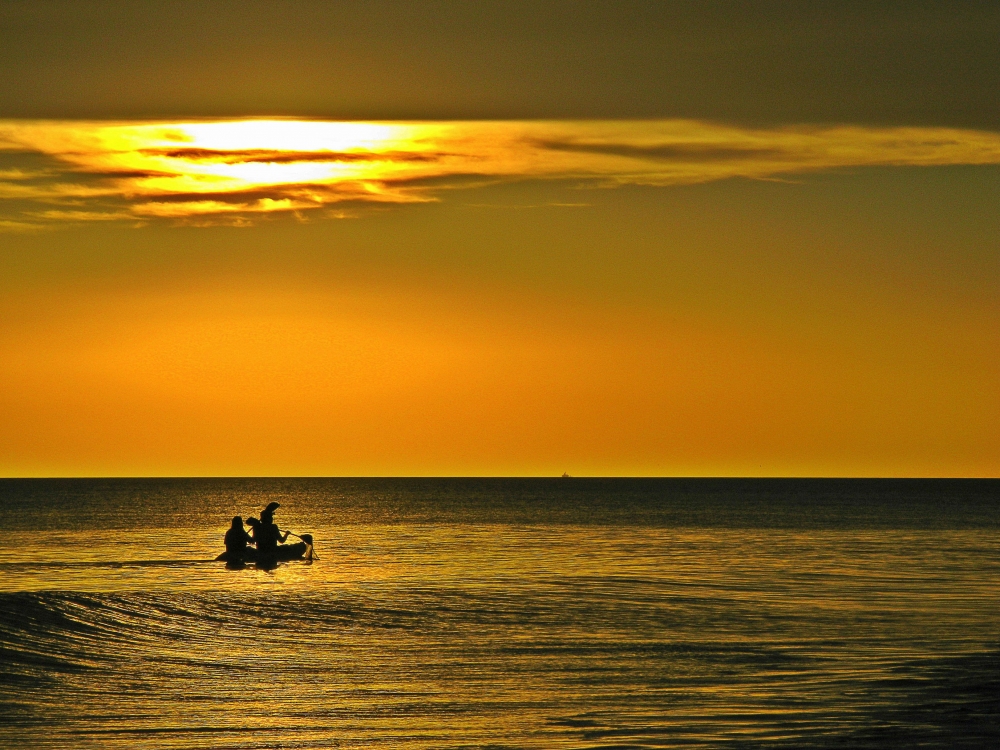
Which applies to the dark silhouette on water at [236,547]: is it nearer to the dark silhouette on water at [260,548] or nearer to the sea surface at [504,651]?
the dark silhouette on water at [260,548]

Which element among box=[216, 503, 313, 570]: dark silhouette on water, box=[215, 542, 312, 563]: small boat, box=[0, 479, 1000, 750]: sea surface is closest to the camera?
box=[0, 479, 1000, 750]: sea surface

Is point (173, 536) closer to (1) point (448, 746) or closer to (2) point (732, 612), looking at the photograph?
(2) point (732, 612)

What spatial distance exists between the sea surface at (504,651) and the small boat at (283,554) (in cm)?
56

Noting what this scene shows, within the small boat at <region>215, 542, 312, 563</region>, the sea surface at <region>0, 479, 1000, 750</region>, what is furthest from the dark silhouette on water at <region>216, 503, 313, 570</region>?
the sea surface at <region>0, 479, 1000, 750</region>

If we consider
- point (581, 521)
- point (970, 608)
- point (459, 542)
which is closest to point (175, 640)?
point (970, 608)

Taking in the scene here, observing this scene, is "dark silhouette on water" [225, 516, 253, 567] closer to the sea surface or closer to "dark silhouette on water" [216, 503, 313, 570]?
"dark silhouette on water" [216, 503, 313, 570]

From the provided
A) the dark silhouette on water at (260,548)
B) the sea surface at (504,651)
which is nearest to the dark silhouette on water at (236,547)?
the dark silhouette on water at (260,548)

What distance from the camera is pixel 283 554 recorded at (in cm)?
5269

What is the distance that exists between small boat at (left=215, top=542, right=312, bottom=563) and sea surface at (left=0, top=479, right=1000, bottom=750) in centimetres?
56

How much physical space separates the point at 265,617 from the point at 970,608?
18.7 metres

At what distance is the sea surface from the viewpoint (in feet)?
61.7

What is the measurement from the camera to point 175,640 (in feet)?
94.8

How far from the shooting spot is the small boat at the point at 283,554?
5140cm

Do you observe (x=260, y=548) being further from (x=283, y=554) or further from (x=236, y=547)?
(x=283, y=554)
